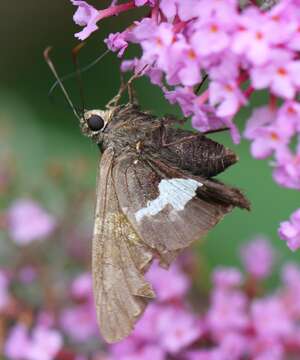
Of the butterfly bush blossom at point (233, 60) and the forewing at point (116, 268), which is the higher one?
the butterfly bush blossom at point (233, 60)

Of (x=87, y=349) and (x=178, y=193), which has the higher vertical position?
(x=178, y=193)

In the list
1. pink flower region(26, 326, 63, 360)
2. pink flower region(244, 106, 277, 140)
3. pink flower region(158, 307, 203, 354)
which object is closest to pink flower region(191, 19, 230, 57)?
pink flower region(244, 106, 277, 140)

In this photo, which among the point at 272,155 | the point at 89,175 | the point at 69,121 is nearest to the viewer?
the point at 272,155

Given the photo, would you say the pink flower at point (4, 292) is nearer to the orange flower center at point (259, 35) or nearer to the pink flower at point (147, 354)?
the pink flower at point (147, 354)

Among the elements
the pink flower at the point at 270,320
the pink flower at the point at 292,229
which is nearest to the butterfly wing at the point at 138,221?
the pink flower at the point at 292,229

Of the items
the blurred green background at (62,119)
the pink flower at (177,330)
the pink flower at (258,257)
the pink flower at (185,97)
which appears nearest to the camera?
the pink flower at (185,97)

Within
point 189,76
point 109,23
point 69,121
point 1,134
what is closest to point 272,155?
point 189,76

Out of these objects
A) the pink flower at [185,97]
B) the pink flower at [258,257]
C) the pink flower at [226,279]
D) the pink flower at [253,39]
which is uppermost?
the pink flower at [253,39]

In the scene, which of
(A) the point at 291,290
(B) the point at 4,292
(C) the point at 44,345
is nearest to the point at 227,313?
(A) the point at 291,290

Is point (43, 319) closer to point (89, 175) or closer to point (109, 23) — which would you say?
point (89, 175)
